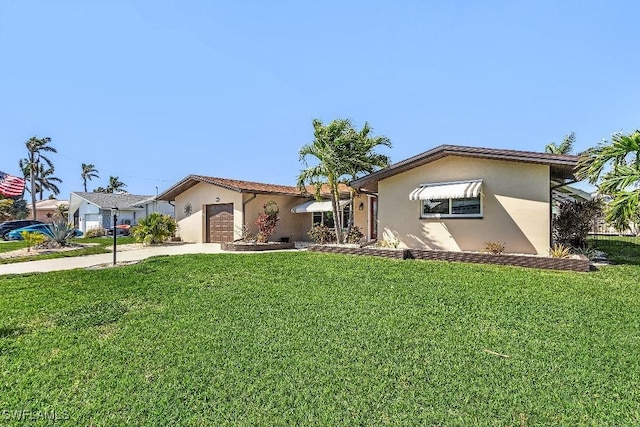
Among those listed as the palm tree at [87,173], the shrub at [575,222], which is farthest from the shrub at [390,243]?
the palm tree at [87,173]

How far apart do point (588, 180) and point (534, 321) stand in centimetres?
812

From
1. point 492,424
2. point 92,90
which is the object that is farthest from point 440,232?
point 92,90

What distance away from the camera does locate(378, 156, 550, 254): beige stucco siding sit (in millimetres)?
15578

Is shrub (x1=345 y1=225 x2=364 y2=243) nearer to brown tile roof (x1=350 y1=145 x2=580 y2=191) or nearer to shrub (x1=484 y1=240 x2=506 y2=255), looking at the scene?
brown tile roof (x1=350 y1=145 x2=580 y2=191)

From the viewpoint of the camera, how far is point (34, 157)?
2805 inches

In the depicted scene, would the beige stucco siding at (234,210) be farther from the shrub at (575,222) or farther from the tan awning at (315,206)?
the shrub at (575,222)

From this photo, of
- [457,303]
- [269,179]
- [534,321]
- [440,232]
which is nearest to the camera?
[534,321]

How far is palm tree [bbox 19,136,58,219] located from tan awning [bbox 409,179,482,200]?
81472mm

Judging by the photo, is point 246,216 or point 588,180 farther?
point 246,216

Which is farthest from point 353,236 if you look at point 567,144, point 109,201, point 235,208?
point 109,201

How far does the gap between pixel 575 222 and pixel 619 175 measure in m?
9.41

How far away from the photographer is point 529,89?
22484 millimetres

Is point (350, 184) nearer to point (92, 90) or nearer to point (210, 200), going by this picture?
point (210, 200)

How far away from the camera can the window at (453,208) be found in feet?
56.9
